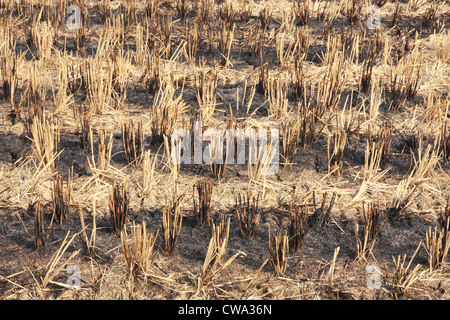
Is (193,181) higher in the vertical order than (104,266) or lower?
higher

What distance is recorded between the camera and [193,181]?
338 centimetres

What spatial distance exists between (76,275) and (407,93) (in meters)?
3.24

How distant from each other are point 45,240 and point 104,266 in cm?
43

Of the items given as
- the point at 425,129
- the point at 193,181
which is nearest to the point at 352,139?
the point at 425,129

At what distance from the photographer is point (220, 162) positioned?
352 centimetres

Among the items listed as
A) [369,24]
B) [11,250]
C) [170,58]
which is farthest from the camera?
[369,24]

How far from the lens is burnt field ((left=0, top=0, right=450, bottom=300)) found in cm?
283

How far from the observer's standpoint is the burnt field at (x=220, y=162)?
9.28ft

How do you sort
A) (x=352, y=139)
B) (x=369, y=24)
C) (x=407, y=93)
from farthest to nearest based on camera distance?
1. (x=369, y=24)
2. (x=407, y=93)
3. (x=352, y=139)

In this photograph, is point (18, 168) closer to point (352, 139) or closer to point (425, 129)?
point (352, 139)

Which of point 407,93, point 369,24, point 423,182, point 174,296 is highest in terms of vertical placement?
point 369,24

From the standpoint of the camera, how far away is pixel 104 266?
2.86 m

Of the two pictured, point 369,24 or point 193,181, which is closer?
point 193,181
